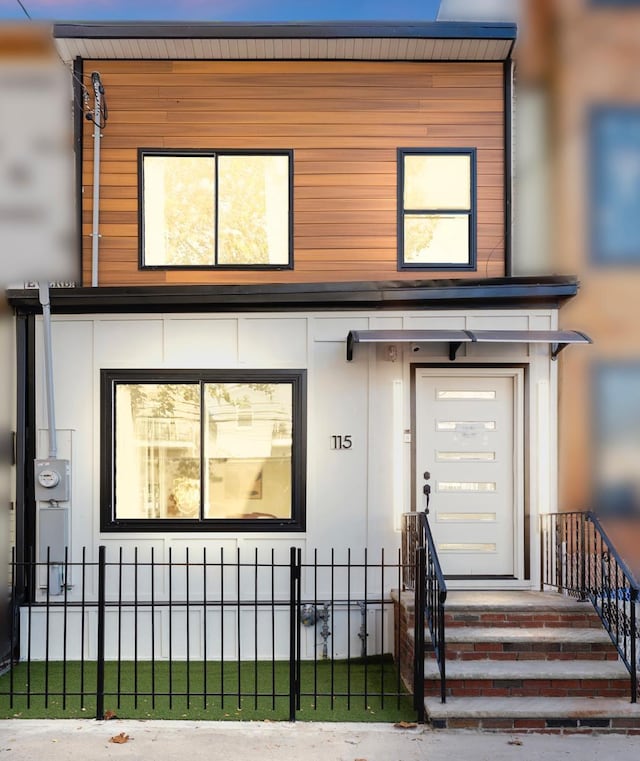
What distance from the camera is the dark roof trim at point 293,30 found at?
8695 mm

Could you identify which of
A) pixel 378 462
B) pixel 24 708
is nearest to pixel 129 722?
pixel 24 708

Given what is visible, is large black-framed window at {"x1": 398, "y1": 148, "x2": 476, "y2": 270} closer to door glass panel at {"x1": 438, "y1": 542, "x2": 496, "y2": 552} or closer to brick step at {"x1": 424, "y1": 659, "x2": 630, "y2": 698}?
door glass panel at {"x1": 438, "y1": 542, "x2": 496, "y2": 552}

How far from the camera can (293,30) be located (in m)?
8.73

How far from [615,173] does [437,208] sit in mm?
2497

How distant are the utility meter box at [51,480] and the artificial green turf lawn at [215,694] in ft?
5.63

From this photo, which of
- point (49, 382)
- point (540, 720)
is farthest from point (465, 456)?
point (49, 382)

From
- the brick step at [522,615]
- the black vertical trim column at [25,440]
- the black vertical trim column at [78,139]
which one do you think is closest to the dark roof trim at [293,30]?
the black vertical trim column at [78,139]

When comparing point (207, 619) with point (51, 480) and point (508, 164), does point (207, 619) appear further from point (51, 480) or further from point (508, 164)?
point (508, 164)

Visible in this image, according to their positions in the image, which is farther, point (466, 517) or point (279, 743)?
point (466, 517)

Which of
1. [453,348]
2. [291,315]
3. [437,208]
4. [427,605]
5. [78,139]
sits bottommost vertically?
[427,605]

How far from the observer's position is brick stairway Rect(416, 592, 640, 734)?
20.0ft

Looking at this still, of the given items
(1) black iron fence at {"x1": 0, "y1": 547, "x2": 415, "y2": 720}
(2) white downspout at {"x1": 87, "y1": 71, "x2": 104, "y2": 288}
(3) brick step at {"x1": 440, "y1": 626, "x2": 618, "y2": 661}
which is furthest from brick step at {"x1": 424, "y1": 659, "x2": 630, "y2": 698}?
(2) white downspout at {"x1": 87, "y1": 71, "x2": 104, "y2": 288}

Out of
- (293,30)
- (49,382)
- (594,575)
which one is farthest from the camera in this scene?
(293,30)

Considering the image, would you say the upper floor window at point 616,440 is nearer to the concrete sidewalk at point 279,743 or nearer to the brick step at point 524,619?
the brick step at point 524,619
